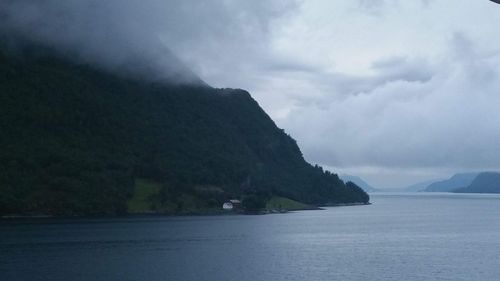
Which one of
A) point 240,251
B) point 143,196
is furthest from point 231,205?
point 240,251

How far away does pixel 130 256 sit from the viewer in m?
85.7

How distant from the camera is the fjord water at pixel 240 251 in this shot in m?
69.8

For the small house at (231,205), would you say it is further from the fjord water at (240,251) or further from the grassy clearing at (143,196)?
the fjord water at (240,251)

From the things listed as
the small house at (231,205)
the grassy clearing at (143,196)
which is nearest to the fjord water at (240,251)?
the grassy clearing at (143,196)

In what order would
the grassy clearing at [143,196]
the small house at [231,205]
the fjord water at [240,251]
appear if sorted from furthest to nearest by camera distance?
the small house at [231,205]
the grassy clearing at [143,196]
the fjord water at [240,251]

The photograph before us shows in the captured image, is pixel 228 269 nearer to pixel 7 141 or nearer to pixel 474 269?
pixel 474 269

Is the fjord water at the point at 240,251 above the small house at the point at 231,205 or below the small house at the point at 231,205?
below

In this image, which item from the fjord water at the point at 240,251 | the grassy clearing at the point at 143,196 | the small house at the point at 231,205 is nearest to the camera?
the fjord water at the point at 240,251

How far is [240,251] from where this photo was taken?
306 ft

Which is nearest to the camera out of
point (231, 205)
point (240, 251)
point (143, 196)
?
point (240, 251)

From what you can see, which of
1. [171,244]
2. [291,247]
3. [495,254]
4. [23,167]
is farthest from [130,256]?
[23,167]

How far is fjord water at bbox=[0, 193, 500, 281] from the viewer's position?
69.8 meters

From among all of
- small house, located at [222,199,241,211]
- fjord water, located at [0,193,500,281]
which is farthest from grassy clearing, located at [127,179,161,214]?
fjord water, located at [0,193,500,281]

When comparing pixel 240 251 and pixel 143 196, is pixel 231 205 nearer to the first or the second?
pixel 143 196
